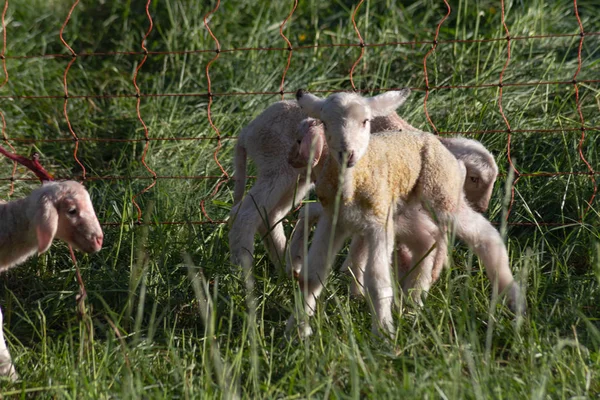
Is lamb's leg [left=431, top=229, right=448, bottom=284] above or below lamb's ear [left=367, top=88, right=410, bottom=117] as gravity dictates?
below

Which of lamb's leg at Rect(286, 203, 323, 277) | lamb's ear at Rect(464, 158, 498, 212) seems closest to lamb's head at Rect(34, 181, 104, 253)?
lamb's leg at Rect(286, 203, 323, 277)

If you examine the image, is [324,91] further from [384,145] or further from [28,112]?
[28,112]

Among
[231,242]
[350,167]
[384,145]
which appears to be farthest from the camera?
[231,242]

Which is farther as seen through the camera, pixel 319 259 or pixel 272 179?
pixel 272 179

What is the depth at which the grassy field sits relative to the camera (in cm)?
365

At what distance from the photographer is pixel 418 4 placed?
7652 millimetres

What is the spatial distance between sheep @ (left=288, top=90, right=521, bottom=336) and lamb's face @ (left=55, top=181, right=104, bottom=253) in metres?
0.95

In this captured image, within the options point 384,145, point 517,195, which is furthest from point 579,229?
point 384,145

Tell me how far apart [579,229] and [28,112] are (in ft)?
13.1

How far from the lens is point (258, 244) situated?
532 cm

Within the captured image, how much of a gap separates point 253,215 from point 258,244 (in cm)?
34

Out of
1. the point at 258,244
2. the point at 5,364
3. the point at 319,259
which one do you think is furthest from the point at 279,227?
the point at 5,364

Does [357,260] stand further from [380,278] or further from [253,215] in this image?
[253,215]

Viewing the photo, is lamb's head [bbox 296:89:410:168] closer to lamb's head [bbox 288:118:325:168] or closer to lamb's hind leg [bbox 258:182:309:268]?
lamb's head [bbox 288:118:325:168]
